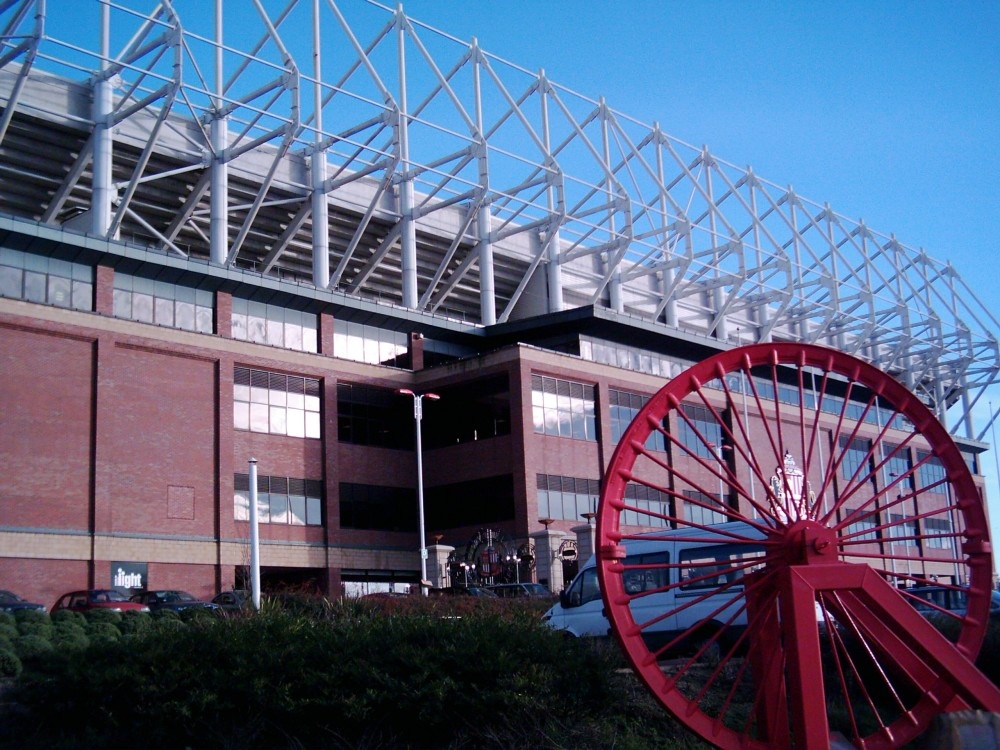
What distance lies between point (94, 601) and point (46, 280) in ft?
46.0

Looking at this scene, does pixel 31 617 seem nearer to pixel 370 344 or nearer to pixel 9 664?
pixel 9 664

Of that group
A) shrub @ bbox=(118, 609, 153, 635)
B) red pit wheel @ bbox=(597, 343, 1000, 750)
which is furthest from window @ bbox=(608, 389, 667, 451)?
red pit wheel @ bbox=(597, 343, 1000, 750)

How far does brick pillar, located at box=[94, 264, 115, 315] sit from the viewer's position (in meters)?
45.3

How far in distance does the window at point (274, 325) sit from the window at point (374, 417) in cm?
274

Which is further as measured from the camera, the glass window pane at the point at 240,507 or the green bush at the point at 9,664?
the glass window pane at the point at 240,507

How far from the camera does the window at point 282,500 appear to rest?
48.8 meters

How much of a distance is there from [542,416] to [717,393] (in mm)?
13030

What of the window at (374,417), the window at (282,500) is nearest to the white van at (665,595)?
the window at (282,500)

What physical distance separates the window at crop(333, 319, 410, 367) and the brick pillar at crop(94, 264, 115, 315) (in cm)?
1104

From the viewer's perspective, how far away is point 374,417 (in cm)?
5472

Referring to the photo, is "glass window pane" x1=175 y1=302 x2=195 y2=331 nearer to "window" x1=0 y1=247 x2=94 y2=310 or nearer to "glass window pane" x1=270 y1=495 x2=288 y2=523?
"window" x1=0 y1=247 x2=94 y2=310

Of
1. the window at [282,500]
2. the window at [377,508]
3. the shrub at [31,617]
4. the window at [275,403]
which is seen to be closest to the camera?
the shrub at [31,617]

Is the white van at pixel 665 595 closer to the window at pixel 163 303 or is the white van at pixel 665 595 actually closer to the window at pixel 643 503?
the window at pixel 163 303

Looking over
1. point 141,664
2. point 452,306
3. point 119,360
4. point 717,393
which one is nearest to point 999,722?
point 141,664
